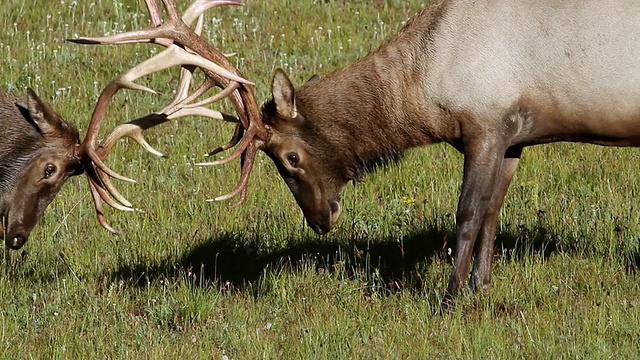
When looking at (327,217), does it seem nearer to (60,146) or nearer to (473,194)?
(473,194)

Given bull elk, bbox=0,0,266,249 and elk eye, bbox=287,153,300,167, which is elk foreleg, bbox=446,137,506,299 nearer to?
elk eye, bbox=287,153,300,167

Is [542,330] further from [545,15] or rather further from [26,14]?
[26,14]

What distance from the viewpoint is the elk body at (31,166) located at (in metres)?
7.41

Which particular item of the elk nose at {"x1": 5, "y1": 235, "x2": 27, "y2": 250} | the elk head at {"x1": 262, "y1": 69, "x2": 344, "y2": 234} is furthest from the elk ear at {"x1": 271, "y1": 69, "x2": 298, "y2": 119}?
the elk nose at {"x1": 5, "y1": 235, "x2": 27, "y2": 250}

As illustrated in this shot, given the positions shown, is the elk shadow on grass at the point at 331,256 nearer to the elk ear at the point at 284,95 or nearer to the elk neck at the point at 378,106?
the elk neck at the point at 378,106

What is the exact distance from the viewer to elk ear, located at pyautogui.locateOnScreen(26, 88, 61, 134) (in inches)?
289

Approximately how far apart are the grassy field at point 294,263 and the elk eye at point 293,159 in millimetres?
617

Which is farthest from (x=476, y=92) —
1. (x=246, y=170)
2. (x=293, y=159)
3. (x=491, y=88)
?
(x=246, y=170)

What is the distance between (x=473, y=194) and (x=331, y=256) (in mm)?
1340

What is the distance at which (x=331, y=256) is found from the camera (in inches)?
320

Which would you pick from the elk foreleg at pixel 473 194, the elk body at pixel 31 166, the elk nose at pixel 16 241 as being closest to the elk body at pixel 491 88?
the elk foreleg at pixel 473 194

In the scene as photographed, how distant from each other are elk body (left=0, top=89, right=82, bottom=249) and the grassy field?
0.37 metres

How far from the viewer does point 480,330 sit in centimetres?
639

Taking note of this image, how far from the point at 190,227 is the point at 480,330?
2745 millimetres
